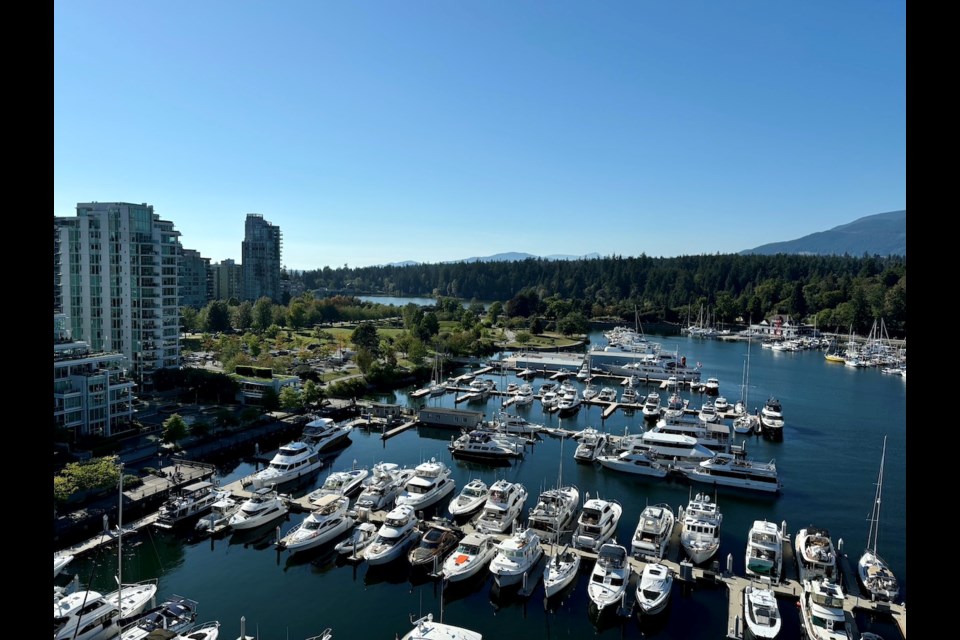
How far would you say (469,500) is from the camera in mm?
15492

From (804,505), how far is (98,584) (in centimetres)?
1611

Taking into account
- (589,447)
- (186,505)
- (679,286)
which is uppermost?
(679,286)

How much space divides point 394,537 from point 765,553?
24.2 ft

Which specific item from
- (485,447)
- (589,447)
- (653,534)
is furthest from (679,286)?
(653,534)

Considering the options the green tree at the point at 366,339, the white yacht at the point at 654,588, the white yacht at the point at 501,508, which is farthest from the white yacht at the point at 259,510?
the green tree at the point at 366,339

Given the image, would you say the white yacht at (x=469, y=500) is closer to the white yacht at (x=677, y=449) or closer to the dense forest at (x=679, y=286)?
the white yacht at (x=677, y=449)

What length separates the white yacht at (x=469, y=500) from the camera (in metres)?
15.1

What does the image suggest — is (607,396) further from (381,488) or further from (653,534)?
(653,534)

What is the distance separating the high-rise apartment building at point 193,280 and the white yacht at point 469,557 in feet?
167

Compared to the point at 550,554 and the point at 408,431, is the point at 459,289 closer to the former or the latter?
the point at 408,431
